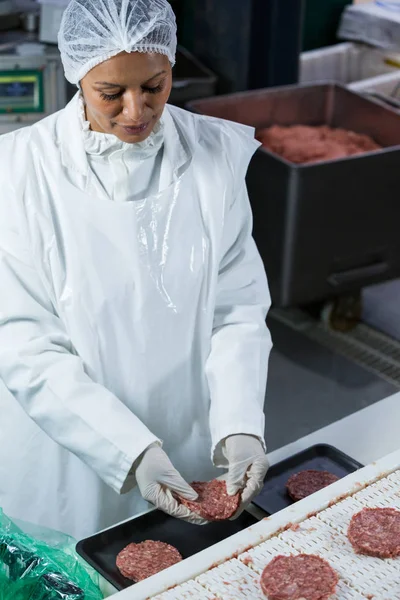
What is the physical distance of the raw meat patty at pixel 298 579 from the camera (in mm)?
1466

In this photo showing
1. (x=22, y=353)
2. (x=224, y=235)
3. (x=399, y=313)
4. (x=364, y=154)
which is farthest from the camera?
→ (x=399, y=313)

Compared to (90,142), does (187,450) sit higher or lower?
lower

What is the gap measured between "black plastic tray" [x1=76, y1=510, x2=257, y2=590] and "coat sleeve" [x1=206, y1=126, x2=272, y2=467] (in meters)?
0.16

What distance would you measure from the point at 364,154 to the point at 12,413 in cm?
191

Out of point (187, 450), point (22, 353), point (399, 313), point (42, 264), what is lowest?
point (399, 313)

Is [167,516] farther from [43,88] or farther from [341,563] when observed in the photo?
[43,88]

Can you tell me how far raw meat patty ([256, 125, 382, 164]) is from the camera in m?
3.64

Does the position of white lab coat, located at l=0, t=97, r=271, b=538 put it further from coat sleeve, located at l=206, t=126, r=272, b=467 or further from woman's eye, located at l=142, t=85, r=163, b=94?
woman's eye, located at l=142, t=85, r=163, b=94

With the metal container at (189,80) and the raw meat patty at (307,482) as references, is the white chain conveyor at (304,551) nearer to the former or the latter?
the raw meat patty at (307,482)

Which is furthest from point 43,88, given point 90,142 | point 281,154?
point 90,142

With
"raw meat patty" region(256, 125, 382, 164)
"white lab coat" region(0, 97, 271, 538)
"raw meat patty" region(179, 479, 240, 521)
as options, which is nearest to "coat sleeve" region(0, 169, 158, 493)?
"white lab coat" region(0, 97, 271, 538)

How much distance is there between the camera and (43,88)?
351 centimetres

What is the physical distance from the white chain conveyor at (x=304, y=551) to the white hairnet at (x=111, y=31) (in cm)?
87

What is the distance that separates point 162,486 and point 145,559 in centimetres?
14
